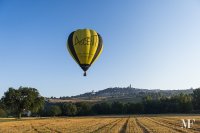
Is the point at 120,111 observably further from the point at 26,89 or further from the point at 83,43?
the point at 83,43

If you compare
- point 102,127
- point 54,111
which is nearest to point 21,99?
point 54,111

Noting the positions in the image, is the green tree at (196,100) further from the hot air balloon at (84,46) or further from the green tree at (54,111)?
the hot air balloon at (84,46)

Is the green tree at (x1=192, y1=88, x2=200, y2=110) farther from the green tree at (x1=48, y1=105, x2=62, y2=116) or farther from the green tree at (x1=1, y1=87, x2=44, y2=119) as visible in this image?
the green tree at (x1=1, y1=87, x2=44, y2=119)

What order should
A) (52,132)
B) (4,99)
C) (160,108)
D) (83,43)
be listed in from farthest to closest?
(160,108), (4,99), (83,43), (52,132)

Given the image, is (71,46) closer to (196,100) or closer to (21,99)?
(21,99)

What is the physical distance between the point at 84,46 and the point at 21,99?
70.9 metres

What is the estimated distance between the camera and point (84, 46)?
41.3 m

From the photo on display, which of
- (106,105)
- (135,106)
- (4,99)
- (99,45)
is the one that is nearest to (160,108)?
(135,106)

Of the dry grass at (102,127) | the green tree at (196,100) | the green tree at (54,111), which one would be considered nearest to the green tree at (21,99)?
the green tree at (54,111)

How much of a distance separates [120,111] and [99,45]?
107549 millimetres

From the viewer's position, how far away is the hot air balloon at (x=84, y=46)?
41219mm

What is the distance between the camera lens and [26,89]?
4306 inches

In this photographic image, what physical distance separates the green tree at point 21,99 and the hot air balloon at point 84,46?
67.8m

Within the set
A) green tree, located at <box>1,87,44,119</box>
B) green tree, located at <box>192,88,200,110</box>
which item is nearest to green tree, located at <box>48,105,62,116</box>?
green tree, located at <box>1,87,44,119</box>
